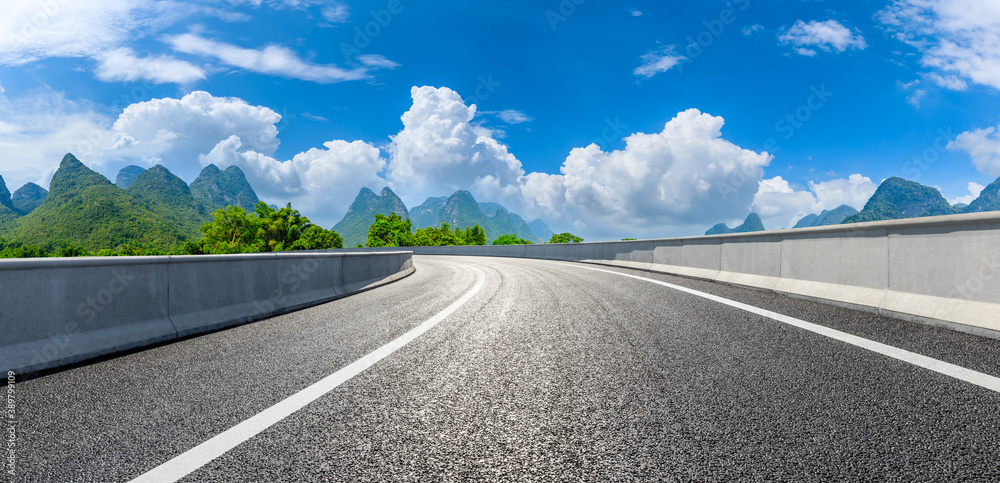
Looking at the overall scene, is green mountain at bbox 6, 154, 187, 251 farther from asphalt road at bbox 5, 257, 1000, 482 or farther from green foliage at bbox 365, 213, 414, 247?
asphalt road at bbox 5, 257, 1000, 482

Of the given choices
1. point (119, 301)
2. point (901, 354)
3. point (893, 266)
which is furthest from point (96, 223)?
point (901, 354)

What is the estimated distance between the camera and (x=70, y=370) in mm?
Result: 4156

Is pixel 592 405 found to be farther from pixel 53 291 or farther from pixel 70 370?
pixel 53 291

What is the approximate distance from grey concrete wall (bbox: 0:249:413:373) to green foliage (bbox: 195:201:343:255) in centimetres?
11389

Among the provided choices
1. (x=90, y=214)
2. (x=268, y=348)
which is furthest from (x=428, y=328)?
(x=90, y=214)

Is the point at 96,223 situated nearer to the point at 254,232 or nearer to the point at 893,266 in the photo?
the point at 254,232

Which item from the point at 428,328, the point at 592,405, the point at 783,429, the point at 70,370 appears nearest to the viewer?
the point at 783,429

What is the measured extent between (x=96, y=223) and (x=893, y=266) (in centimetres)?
18653

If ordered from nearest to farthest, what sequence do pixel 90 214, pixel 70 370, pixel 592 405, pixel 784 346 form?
pixel 592 405 → pixel 70 370 → pixel 784 346 → pixel 90 214

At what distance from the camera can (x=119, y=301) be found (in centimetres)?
505

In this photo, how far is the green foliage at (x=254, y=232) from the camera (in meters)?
116

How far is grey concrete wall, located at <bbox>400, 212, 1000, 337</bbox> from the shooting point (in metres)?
4.99

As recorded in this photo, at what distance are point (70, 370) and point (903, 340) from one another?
25.1 feet

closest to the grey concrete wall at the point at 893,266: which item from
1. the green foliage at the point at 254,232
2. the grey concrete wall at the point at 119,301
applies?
the grey concrete wall at the point at 119,301
